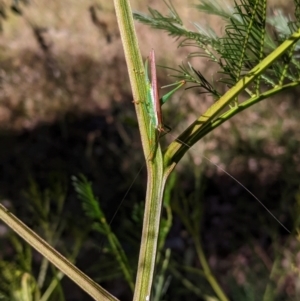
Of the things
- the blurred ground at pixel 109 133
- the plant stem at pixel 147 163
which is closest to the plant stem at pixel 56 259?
the plant stem at pixel 147 163

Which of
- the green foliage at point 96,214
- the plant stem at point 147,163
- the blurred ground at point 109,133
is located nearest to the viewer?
the plant stem at point 147,163

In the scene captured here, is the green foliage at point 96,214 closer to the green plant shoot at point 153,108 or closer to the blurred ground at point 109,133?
the green plant shoot at point 153,108

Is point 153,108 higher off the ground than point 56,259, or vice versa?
point 153,108

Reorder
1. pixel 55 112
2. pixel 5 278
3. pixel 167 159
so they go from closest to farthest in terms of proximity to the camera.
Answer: pixel 167 159 → pixel 5 278 → pixel 55 112

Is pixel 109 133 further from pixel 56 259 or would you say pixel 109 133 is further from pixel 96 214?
pixel 56 259

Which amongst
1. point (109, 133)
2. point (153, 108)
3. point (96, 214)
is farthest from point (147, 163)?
point (109, 133)

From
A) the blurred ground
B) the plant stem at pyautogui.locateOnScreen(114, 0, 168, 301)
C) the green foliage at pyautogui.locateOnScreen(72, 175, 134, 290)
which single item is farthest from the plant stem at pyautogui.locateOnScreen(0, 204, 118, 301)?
the blurred ground

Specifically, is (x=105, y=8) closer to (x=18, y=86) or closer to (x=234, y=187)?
(x=18, y=86)

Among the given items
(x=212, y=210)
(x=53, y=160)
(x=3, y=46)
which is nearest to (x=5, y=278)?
(x=212, y=210)
